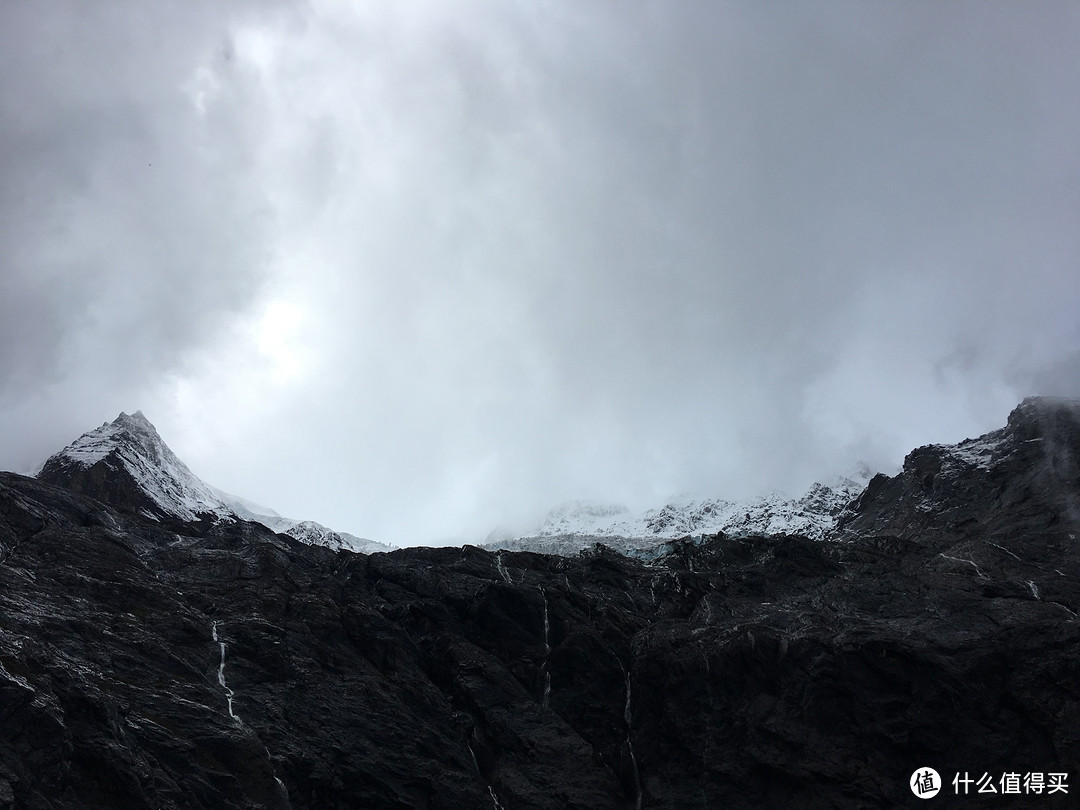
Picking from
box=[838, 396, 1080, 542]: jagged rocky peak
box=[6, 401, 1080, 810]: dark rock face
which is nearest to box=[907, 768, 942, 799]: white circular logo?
box=[6, 401, 1080, 810]: dark rock face

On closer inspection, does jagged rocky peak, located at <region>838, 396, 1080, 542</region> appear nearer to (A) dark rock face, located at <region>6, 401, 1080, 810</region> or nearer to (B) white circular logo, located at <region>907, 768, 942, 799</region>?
(A) dark rock face, located at <region>6, 401, 1080, 810</region>

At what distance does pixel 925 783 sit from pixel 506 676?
170ft

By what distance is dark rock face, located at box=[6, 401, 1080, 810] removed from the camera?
80812mm

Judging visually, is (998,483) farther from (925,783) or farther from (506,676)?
(506,676)

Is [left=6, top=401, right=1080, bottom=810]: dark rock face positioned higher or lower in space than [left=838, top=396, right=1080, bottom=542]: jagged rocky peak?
lower

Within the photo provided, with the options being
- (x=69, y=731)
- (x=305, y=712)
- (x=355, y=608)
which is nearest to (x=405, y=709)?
(x=305, y=712)

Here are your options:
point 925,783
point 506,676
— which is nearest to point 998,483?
point 925,783

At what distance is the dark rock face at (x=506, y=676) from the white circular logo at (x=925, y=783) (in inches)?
54.0

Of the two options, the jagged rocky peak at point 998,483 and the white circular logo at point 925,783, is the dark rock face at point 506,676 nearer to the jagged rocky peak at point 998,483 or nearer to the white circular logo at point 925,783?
the white circular logo at point 925,783

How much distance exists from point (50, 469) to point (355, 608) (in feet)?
380

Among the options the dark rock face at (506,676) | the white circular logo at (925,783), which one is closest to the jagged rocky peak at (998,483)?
the dark rock face at (506,676)

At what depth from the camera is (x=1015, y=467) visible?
16375 cm

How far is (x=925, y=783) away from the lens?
296 feet

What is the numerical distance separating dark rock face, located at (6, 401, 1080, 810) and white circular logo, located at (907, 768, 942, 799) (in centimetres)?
137
